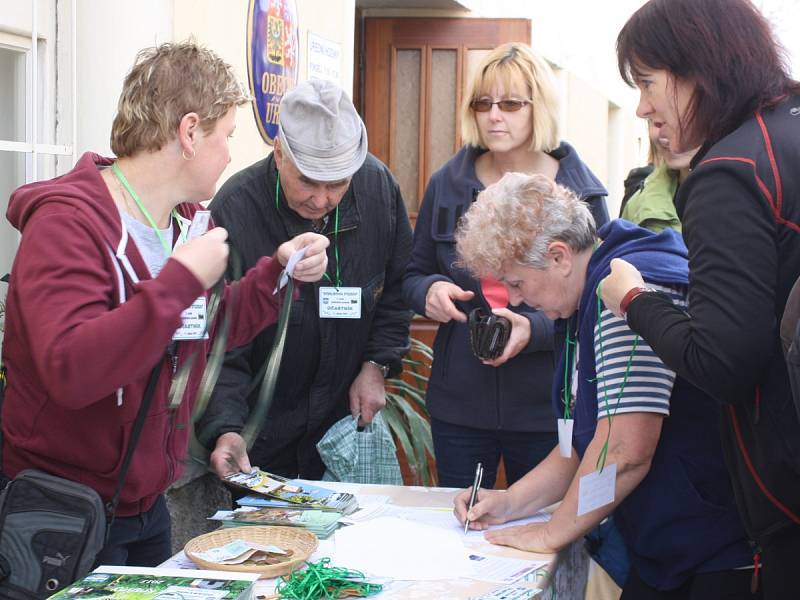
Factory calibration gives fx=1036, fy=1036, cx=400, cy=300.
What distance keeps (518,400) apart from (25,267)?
165 centimetres

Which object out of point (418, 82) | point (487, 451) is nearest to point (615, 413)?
point (487, 451)

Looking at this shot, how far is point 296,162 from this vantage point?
9.89ft

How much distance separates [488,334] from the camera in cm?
298

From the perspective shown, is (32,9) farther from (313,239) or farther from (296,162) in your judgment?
(313,239)

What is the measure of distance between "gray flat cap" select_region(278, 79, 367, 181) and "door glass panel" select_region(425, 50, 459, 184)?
3.58 metres

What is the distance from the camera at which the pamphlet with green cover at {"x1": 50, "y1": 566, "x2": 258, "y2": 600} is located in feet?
5.73

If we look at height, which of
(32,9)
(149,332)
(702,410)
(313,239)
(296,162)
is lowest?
(702,410)

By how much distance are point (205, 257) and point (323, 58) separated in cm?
295

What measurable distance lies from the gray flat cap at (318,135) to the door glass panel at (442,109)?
11.8 ft

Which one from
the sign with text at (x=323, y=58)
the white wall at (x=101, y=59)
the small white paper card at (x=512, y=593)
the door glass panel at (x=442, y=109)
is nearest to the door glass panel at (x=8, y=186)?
the white wall at (x=101, y=59)

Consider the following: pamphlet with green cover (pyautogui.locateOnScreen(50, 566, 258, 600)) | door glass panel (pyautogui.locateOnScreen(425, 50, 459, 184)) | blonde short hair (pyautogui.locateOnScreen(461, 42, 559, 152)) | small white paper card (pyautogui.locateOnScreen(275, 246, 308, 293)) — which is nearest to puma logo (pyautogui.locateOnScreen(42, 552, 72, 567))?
pamphlet with green cover (pyautogui.locateOnScreen(50, 566, 258, 600))

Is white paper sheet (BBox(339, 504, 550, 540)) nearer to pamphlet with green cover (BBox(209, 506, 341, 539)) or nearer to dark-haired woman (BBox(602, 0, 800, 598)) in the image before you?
pamphlet with green cover (BBox(209, 506, 341, 539))

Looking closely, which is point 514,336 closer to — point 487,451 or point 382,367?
point 487,451

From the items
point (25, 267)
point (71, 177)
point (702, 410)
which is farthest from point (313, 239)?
point (702, 410)
